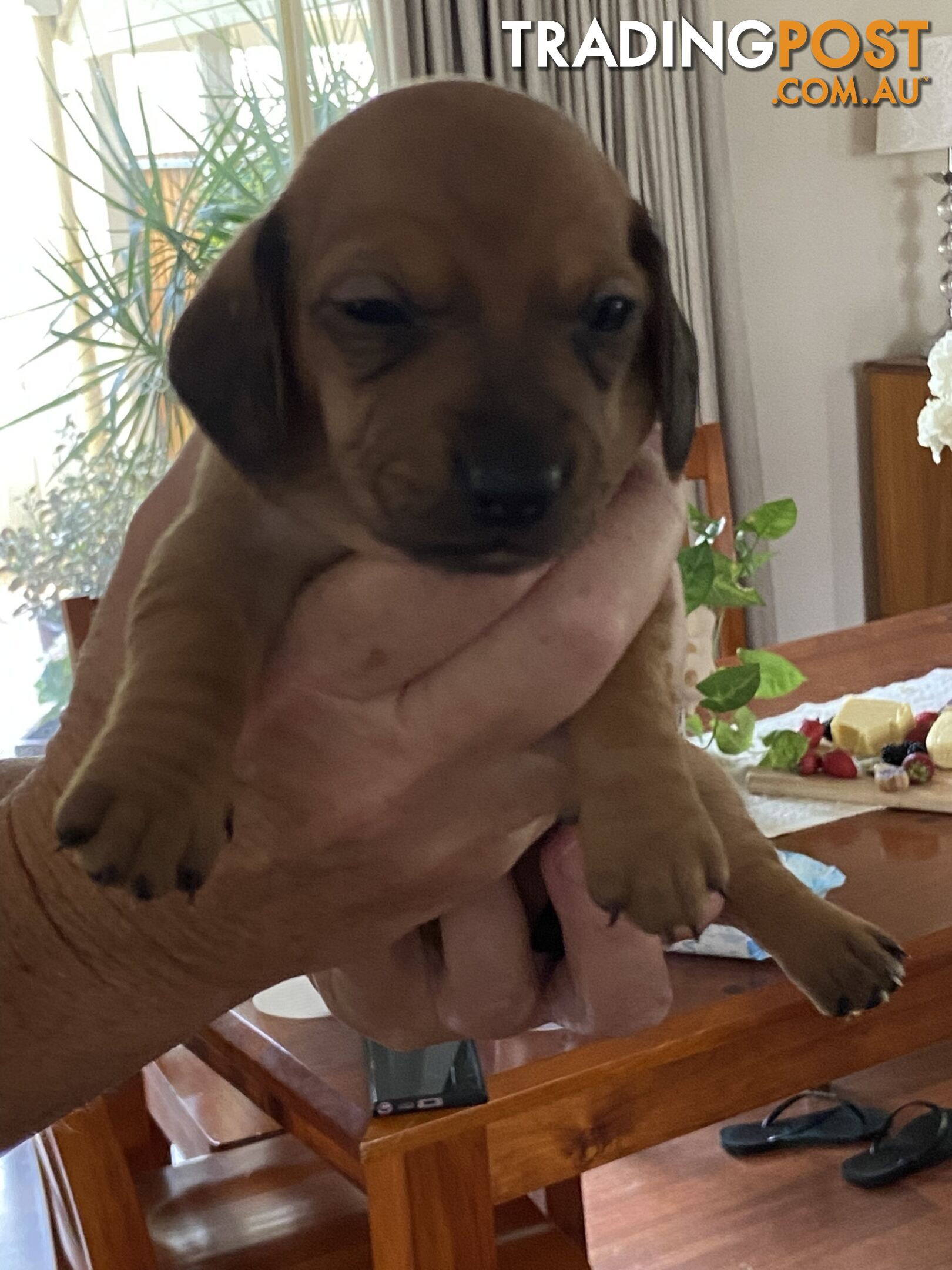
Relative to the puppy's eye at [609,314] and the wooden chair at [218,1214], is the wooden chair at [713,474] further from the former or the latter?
the puppy's eye at [609,314]

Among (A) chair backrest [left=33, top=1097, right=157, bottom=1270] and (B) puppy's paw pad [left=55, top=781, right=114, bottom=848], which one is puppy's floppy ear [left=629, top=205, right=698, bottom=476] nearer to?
(B) puppy's paw pad [left=55, top=781, right=114, bottom=848]

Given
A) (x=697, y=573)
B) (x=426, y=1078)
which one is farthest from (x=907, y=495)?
(x=426, y=1078)

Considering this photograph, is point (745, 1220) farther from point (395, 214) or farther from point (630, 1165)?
point (395, 214)

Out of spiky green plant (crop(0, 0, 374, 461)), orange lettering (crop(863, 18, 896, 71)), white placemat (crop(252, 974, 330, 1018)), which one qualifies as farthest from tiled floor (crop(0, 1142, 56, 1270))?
orange lettering (crop(863, 18, 896, 71))

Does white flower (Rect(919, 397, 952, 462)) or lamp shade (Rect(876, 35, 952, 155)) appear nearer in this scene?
white flower (Rect(919, 397, 952, 462))

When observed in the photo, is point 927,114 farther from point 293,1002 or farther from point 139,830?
point 139,830

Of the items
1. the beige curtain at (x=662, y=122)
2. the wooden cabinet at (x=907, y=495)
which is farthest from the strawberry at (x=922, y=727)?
the wooden cabinet at (x=907, y=495)
